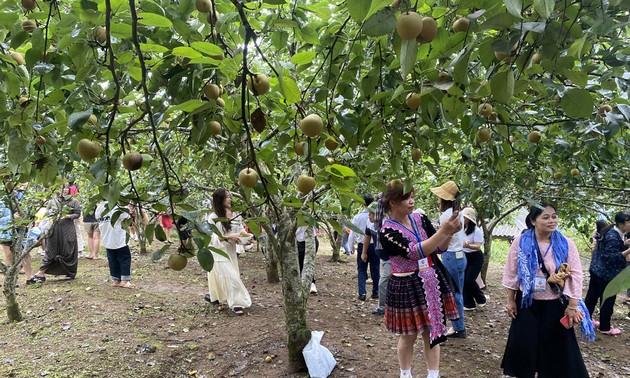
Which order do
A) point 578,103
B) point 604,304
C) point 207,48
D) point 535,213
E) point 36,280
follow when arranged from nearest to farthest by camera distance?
point 578,103 < point 207,48 < point 535,213 < point 604,304 < point 36,280

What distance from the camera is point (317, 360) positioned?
3.80 m

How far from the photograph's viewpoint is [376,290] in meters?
7.33

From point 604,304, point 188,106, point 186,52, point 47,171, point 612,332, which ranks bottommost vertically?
point 612,332

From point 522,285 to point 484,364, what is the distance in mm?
1491

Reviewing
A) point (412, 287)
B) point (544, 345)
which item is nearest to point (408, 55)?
point (412, 287)

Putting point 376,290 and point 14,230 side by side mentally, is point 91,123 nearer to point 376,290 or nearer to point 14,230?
point 14,230

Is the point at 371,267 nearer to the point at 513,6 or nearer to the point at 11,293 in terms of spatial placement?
the point at 11,293

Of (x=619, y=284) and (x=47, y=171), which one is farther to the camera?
(x=47, y=171)

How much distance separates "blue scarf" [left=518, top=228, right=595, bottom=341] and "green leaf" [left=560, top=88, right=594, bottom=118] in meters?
2.45

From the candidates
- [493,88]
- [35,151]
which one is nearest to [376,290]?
[35,151]

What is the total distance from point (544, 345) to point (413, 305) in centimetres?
106

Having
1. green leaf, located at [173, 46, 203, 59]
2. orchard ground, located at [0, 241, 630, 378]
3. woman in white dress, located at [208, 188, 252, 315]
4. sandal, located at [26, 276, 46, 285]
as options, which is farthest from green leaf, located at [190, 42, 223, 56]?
sandal, located at [26, 276, 46, 285]

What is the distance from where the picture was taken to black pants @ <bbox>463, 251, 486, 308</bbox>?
20.2 ft

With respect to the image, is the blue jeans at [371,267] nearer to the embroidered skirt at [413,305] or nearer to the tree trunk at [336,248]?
the embroidered skirt at [413,305]
